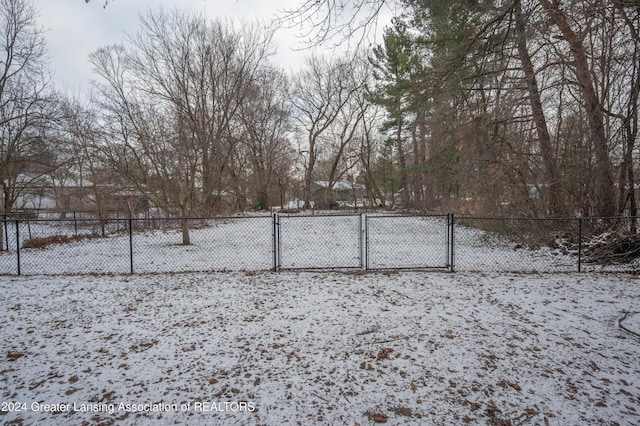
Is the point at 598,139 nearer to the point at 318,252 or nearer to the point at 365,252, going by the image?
the point at 365,252

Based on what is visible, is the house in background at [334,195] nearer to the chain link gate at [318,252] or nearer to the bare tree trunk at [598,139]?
the chain link gate at [318,252]

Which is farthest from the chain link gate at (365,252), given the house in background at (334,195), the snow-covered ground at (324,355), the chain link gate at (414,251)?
the house in background at (334,195)

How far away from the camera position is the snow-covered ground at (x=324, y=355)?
226 centimetres

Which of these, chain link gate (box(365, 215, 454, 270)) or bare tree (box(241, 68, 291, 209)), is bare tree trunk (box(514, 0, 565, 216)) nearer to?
chain link gate (box(365, 215, 454, 270))

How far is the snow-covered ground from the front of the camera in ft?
7.43

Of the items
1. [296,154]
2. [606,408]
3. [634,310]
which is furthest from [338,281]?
[296,154]

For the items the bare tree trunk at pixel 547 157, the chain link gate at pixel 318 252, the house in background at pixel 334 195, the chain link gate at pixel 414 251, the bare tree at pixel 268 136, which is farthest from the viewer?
the house in background at pixel 334 195

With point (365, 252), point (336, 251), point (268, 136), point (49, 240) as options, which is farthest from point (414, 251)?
point (268, 136)

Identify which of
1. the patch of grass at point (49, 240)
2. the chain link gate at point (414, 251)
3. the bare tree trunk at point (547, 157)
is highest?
the bare tree trunk at point (547, 157)

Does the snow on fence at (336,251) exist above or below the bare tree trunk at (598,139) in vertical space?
below

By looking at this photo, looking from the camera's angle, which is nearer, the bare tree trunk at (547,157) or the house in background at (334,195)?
the bare tree trunk at (547,157)

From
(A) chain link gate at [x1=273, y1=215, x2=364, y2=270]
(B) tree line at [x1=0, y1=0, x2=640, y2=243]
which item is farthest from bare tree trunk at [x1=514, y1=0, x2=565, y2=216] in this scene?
(A) chain link gate at [x1=273, y1=215, x2=364, y2=270]

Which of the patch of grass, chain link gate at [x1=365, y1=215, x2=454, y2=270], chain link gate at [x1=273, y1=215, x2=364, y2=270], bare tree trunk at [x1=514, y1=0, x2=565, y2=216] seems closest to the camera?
chain link gate at [x1=365, y1=215, x2=454, y2=270]

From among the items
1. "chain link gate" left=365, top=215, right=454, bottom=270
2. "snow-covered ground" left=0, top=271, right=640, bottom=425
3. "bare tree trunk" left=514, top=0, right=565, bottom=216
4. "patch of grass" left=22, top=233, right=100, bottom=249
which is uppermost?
"bare tree trunk" left=514, top=0, right=565, bottom=216
